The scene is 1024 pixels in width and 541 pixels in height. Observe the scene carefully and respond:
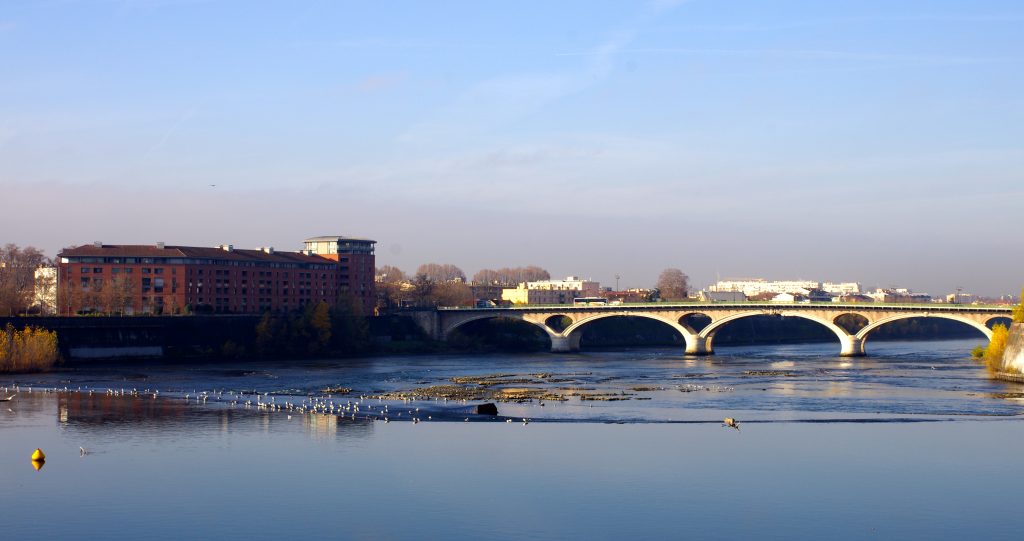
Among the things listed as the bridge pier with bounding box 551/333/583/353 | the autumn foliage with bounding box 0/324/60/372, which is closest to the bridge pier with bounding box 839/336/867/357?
the bridge pier with bounding box 551/333/583/353

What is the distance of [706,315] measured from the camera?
13362 centimetres

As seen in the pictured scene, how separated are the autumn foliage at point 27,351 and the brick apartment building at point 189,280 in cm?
2781

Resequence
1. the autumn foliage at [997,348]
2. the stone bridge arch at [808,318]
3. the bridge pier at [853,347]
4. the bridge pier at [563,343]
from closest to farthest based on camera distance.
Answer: the autumn foliage at [997,348] < the bridge pier at [853,347] < the stone bridge arch at [808,318] < the bridge pier at [563,343]

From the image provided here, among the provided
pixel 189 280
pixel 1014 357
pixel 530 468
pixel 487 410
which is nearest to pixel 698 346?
pixel 1014 357

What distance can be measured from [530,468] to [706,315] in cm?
9188

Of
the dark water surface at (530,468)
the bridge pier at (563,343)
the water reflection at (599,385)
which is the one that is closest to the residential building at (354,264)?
the bridge pier at (563,343)

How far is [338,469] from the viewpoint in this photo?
144ft

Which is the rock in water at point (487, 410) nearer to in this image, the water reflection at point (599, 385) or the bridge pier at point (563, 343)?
the water reflection at point (599, 385)

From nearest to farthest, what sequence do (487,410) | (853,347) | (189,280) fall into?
(487,410)
(853,347)
(189,280)

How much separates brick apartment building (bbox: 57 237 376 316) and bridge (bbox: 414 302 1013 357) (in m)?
14.1

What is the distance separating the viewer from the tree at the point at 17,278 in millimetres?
115019

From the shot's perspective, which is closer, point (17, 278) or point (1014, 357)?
point (1014, 357)

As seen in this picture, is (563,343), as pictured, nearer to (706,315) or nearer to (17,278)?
(706,315)

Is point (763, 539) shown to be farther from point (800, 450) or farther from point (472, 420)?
point (472, 420)
